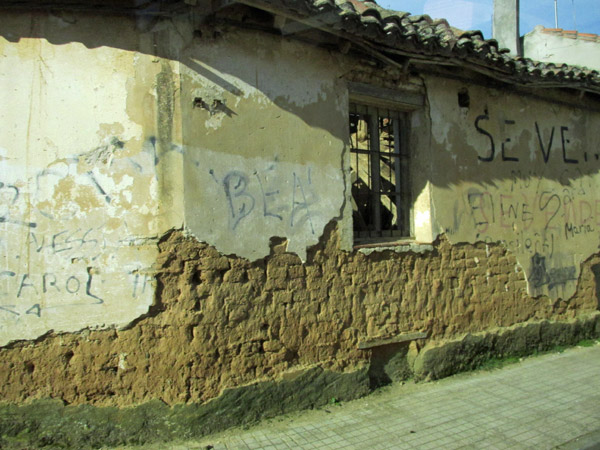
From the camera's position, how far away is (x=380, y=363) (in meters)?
5.51

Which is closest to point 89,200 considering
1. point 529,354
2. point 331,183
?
point 331,183

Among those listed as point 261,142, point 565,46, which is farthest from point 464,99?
point 565,46

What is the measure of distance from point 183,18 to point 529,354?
588 cm

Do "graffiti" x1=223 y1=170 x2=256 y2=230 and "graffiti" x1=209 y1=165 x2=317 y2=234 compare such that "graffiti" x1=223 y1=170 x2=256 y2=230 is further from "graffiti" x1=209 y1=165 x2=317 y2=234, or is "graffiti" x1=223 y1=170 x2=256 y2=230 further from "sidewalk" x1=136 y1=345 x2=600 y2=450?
"sidewalk" x1=136 y1=345 x2=600 y2=450

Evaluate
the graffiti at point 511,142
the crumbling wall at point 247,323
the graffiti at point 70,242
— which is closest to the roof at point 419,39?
the graffiti at point 511,142

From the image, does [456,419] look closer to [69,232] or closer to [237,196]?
[237,196]

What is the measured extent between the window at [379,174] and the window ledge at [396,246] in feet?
0.67

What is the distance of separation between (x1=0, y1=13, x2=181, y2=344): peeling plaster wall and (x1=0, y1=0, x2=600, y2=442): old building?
2cm

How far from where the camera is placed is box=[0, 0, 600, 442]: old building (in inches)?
158

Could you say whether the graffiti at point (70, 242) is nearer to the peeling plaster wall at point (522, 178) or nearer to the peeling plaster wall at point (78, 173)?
the peeling plaster wall at point (78, 173)

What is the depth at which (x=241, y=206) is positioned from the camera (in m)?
4.60

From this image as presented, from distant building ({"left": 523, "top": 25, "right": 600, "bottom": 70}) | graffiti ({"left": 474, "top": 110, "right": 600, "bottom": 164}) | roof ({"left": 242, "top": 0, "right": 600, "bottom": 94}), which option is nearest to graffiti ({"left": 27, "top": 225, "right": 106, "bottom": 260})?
roof ({"left": 242, "top": 0, "right": 600, "bottom": 94})

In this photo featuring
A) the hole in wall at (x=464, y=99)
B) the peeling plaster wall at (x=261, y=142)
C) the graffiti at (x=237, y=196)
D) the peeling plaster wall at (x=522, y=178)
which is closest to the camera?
the peeling plaster wall at (x=261, y=142)

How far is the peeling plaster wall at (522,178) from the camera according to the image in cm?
620
